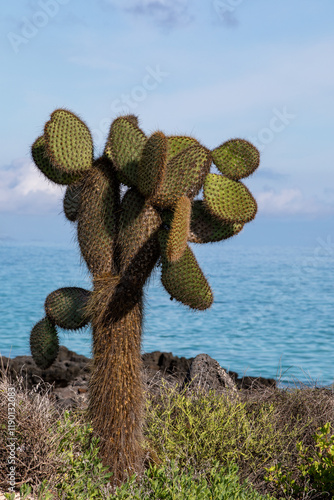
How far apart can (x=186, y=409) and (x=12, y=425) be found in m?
2.25

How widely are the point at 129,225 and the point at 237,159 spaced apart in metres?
1.30

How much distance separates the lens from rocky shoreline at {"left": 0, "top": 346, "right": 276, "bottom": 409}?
293 inches

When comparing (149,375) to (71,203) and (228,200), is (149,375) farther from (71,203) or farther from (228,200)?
(228,200)

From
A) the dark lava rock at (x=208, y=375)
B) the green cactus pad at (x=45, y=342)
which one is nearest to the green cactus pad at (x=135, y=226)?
the green cactus pad at (x=45, y=342)

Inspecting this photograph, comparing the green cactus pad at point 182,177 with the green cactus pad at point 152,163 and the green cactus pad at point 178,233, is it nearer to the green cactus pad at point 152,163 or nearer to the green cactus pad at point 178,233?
the green cactus pad at point 152,163

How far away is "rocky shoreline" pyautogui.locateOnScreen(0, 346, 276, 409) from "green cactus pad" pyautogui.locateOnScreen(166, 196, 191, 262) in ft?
8.77

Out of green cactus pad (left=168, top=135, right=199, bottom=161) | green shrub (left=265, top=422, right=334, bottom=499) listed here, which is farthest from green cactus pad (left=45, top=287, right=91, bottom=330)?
green shrub (left=265, top=422, right=334, bottom=499)

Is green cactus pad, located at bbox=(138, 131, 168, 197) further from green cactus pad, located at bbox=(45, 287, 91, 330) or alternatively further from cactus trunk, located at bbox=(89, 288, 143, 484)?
green cactus pad, located at bbox=(45, 287, 91, 330)

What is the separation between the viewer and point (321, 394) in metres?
6.98

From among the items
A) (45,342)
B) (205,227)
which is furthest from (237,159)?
(45,342)

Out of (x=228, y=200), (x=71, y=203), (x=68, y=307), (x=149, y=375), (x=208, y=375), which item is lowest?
(x=149, y=375)

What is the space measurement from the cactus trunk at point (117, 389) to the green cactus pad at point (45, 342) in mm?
809

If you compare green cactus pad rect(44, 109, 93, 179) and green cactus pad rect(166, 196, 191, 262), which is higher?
green cactus pad rect(44, 109, 93, 179)

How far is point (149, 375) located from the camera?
8.22 m
